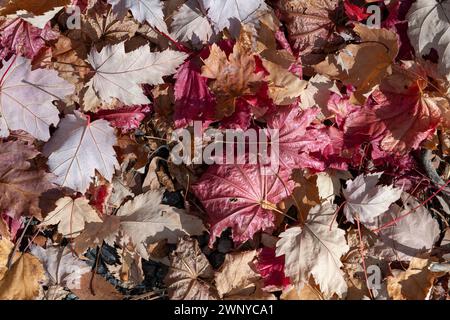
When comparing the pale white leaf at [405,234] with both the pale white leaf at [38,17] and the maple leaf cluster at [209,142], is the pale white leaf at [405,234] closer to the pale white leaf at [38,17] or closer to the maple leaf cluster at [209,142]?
the maple leaf cluster at [209,142]

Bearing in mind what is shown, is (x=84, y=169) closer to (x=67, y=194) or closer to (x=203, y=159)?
(x=67, y=194)

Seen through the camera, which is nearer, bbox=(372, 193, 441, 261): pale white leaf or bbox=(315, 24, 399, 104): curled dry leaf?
bbox=(315, 24, 399, 104): curled dry leaf

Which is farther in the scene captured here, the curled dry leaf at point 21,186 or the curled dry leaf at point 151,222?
the curled dry leaf at point 151,222

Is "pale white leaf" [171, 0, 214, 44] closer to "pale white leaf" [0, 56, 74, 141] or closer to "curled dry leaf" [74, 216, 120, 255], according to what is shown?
"pale white leaf" [0, 56, 74, 141]

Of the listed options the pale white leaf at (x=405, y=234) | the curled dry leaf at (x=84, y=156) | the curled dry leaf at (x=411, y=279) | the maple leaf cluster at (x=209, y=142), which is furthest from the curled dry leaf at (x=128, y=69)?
the curled dry leaf at (x=411, y=279)

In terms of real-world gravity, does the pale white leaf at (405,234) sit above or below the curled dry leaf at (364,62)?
below

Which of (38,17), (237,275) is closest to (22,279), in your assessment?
(237,275)

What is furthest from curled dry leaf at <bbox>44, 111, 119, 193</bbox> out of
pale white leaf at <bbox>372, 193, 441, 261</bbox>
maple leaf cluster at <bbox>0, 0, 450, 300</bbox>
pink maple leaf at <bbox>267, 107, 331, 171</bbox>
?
pale white leaf at <bbox>372, 193, 441, 261</bbox>

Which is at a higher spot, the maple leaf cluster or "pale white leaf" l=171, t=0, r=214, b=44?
"pale white leaf" l=171, t=0, r=214, b=44
